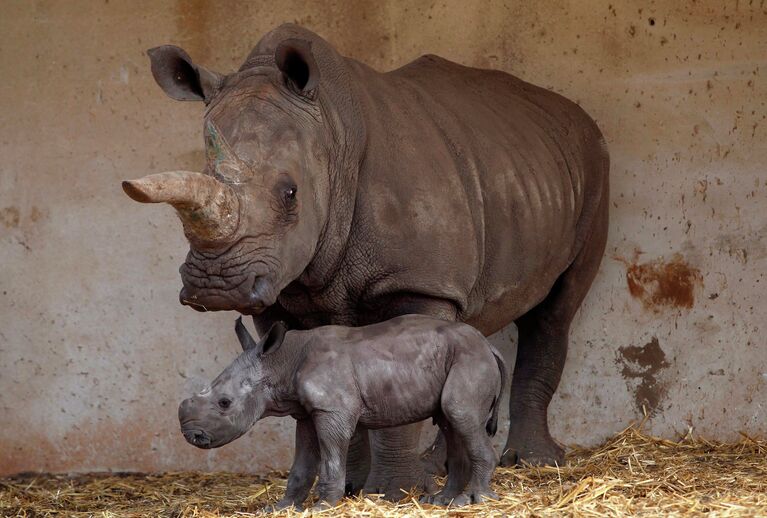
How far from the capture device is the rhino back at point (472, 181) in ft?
20.3

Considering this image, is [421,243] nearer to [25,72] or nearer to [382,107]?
[382,107]

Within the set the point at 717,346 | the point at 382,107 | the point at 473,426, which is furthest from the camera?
the point at 717,346

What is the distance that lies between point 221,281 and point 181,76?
131 centimetres

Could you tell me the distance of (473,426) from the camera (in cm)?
547

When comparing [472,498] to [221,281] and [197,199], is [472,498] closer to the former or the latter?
[221,281]

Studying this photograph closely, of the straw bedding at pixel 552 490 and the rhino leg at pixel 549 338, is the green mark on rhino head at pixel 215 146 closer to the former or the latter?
the straw bedding at pixel 552 490

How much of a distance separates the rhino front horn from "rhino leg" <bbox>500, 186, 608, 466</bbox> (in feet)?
9.69

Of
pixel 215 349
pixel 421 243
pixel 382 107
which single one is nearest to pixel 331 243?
pixel 421 243

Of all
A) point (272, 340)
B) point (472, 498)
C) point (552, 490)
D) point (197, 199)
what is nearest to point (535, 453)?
point (552, 490)

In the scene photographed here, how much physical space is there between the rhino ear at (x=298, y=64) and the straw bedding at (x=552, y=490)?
172 centimetres

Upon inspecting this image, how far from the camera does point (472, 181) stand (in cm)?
671

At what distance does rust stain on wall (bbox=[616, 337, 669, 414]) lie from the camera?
8.19 m

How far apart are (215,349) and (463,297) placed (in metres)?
2.36

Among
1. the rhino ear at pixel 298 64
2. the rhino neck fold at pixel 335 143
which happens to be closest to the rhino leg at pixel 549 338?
the rhino neck fold at pixel 335 143
